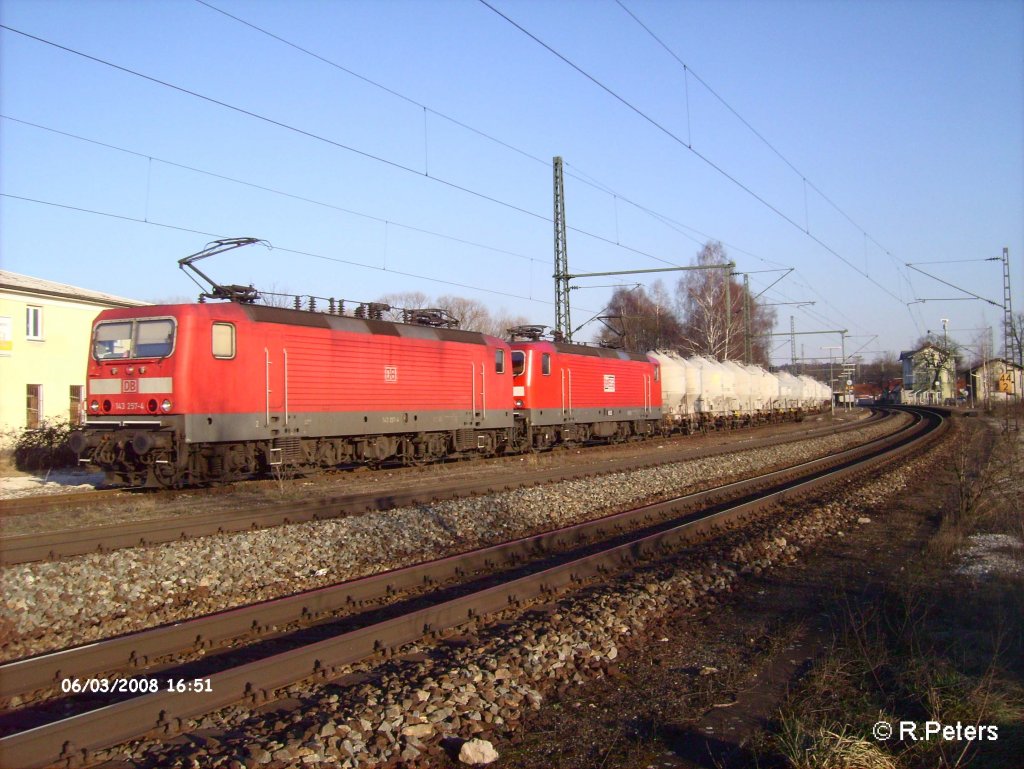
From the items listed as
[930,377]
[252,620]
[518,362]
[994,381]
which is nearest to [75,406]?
[518,362]

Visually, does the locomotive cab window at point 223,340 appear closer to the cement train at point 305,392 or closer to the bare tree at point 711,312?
the cement train at point 305,392

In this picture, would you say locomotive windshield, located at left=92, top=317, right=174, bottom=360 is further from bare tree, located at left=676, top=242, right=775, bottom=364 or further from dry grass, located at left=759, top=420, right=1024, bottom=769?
bare tree, located at left=676, top=242, right=775, bottom=364

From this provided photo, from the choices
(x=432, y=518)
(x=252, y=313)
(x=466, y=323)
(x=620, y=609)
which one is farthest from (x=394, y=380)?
(x=466, y=323)

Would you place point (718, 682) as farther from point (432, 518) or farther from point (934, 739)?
point (432, 518)

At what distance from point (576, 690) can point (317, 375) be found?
1294 centimetres

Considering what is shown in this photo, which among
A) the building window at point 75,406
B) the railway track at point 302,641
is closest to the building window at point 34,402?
the building window at point 75,406

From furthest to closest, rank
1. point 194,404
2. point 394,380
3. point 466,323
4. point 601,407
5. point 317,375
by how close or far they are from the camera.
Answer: point 466,323
point 601,407
point 394,380
point 317,375
point 194,404

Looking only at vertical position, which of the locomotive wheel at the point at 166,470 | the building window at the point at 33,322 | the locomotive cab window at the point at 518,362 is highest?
the building window at the point at 33,322

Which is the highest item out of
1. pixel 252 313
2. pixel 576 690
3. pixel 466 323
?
pixel 466 323

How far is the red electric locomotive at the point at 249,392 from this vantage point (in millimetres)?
15141

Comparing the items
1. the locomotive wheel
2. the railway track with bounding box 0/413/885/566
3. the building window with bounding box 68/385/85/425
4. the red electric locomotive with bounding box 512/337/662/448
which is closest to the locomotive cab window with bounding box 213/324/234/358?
the locomotive wheel

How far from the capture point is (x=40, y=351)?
88.9 feet

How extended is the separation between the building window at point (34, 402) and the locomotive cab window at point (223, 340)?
15.0m

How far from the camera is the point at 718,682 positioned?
6.19 meters
